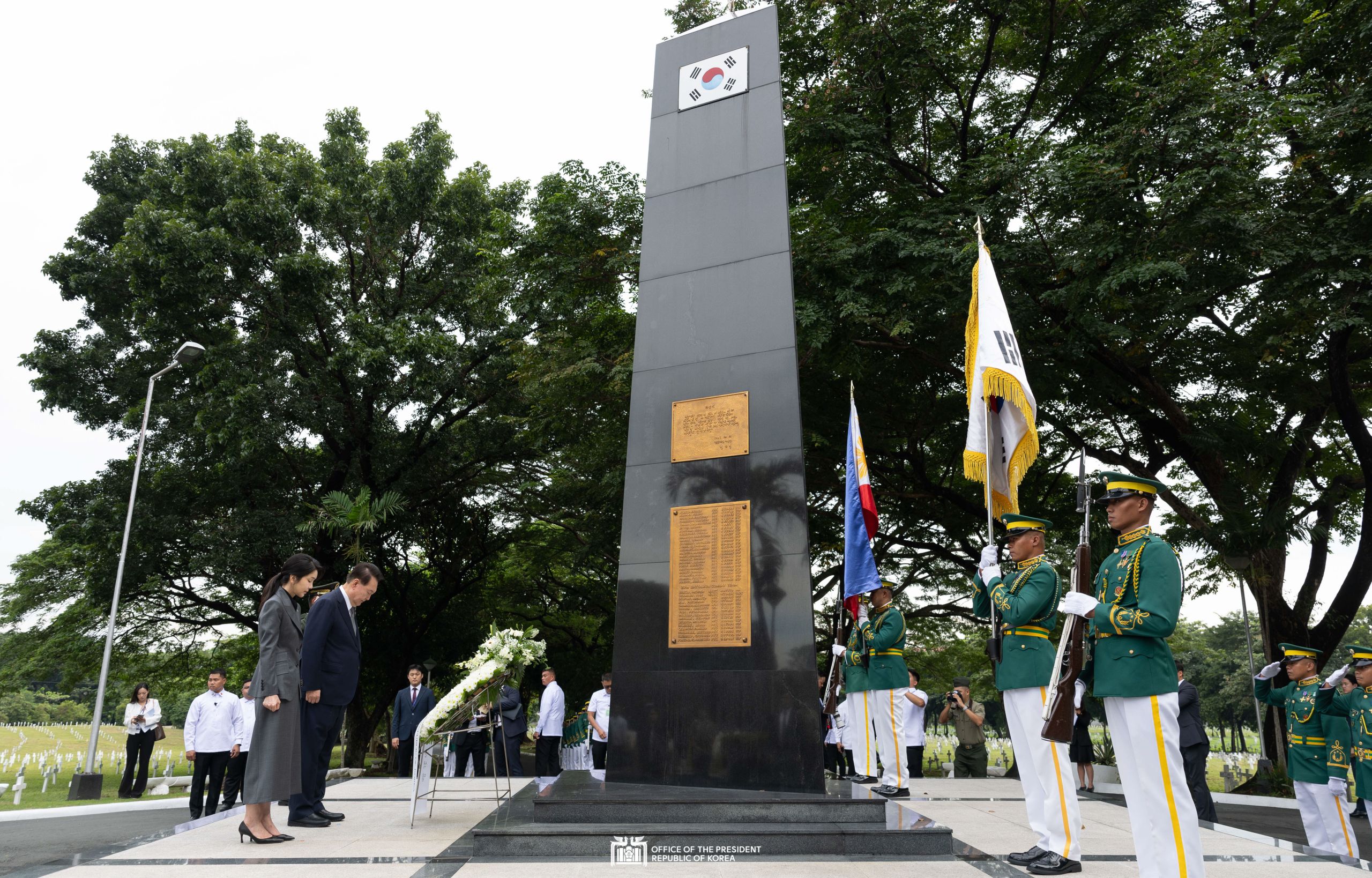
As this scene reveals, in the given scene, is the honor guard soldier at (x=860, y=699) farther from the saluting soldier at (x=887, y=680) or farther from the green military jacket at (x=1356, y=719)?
the green military jacket at (x=1356, y=719)

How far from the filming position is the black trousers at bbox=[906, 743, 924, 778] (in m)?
10.3

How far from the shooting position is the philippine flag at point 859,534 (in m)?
6.88

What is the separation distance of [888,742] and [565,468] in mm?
10991

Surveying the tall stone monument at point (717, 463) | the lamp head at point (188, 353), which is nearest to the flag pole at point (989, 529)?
the tall stone monument at point (717, 463)

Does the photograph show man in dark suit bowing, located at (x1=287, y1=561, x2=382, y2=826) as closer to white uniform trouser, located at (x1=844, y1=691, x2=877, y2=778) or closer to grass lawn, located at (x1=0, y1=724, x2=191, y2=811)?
white uniform trouser, located at (x1=844, y1=691, x2=877, y2=778)

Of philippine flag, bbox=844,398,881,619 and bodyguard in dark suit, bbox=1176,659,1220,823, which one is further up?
philippine flag, bbox=844,398,881,619

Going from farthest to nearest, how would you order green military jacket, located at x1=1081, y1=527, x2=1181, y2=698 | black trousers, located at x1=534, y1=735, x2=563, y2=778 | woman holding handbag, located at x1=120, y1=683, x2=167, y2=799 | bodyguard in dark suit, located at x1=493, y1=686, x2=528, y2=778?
black trousers, located at x1=534, y1=735, x2=563, y2=778
woman holding handbag, located at x1=120, y1=683, x2=167, y2=799
bodyguard in dark suit, located at x1=493, y1=686, x2=528, y2=778
green military jacket, located at x1=1081, y1=527, x2=1181, y2=698

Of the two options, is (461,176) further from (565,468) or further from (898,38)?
(898,38)

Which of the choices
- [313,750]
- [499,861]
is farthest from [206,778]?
[499,861]

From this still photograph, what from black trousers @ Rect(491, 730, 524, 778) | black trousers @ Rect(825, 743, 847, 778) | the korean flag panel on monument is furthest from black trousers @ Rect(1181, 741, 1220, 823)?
the korean flag panel on monument

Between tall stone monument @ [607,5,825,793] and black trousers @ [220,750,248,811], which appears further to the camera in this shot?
black trousers @ [220,750,248,811]

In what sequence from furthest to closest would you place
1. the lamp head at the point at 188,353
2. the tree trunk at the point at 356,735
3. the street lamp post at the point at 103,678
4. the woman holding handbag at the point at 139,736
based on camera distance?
the tree trunk at the point at 356,735, the lamp head at the point at 188,353, the woman holding handbag at the point at 139,736, the street lamp post at the point at 103,678

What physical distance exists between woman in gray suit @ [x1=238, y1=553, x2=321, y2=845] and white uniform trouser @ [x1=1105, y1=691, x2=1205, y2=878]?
4.38 m

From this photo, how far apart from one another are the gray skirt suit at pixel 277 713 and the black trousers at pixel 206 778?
11.5 feet
